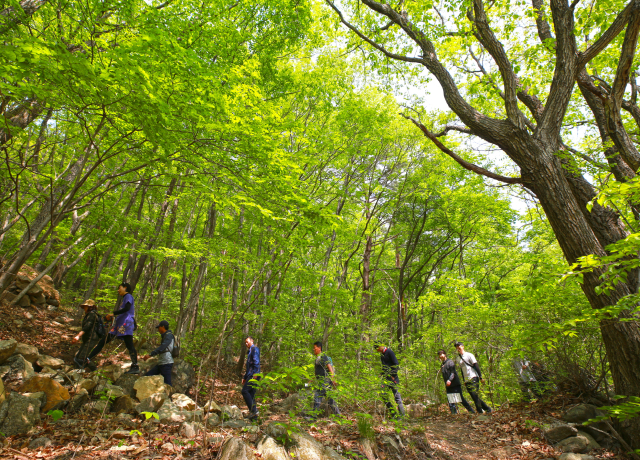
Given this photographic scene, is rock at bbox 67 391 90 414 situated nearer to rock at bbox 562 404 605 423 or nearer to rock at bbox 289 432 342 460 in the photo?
rock at bbox 289 432 342 460

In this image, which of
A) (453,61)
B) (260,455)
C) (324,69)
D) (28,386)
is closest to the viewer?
(260,455)

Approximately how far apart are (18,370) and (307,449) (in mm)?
4287

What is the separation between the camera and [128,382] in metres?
5.26

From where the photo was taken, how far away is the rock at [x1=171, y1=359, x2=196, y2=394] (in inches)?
249

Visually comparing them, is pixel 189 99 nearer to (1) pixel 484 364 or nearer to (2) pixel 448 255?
(1) pixel 484 364

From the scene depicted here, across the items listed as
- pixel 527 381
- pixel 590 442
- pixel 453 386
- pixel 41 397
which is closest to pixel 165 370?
pixel 41 397

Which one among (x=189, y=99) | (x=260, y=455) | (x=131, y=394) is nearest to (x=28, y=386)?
(x=131, y=394)

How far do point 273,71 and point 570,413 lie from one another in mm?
10110

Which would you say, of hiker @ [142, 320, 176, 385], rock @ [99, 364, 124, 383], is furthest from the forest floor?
hiker @ [142, 320, 176, 385]

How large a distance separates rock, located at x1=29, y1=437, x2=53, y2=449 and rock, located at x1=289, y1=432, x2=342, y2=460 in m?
2.56

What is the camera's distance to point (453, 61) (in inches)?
306

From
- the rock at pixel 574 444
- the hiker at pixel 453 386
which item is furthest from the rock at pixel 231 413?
the rock at pixel 574 444

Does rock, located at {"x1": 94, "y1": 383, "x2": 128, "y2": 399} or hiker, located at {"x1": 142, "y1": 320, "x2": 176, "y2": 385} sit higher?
hiker, located at {"x1": 142, "y1": 320, "x2": 176, "y2": 385}

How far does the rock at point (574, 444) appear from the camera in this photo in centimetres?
448
